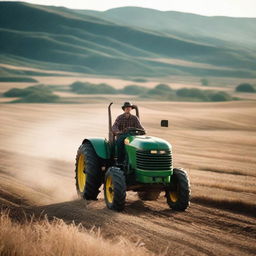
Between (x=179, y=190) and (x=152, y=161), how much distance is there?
32.3 inches

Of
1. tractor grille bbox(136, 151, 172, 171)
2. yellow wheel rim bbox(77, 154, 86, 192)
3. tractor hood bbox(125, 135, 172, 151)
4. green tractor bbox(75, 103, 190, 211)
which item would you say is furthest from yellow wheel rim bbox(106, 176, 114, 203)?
yellow wheel rim bbox(77, 154, 86, 192)

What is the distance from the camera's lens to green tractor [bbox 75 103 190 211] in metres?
9.27

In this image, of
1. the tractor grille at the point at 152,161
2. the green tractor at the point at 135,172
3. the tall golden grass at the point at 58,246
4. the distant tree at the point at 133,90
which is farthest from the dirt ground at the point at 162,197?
the distant tree at the point at 133,90

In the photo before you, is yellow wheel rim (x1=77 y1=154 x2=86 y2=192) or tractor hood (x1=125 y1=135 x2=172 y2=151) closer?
tractor hood (x1=125 y1=135 x2=172 y2=151)

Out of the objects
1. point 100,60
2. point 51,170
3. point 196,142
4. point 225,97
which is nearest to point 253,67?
point 100,60

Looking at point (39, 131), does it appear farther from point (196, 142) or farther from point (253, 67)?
point (253, 67)

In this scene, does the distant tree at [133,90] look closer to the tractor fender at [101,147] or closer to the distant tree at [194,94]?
the distant tree at [194,94]

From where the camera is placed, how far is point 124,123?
10.1m

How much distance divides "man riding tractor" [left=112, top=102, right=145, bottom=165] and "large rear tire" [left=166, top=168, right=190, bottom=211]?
111 centimetres

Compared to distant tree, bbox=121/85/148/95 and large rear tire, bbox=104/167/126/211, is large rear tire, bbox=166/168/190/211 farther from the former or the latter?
distant tree, bbox=121/85/148/95

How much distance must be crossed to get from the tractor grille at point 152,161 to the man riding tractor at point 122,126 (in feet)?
2.18

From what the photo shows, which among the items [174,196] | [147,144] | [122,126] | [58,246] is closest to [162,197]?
[174,196]

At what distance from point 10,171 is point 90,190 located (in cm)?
544

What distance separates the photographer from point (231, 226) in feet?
28.7
